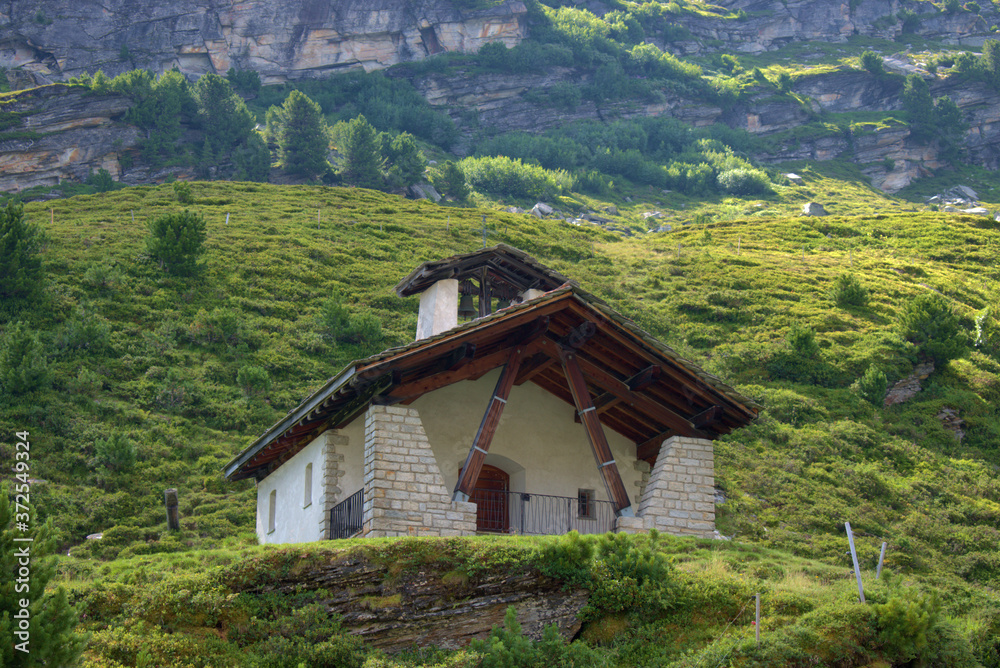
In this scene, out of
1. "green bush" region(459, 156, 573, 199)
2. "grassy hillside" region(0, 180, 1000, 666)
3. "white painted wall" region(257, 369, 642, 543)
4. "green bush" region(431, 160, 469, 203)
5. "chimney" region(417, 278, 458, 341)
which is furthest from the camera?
"green bush" region(459, 156, 573, 199)

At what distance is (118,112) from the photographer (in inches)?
4053

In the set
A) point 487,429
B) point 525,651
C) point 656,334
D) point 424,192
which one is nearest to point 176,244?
point 656,334

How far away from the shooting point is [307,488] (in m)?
19.0

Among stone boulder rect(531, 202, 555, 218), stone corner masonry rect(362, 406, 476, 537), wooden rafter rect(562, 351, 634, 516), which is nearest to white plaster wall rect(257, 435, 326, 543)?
stone corner masonry rect(362, 406, 476, 537)

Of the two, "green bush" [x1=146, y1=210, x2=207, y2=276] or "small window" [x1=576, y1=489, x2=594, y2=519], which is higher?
"green bush" [x1=146, y1=210, x2=207, y2=276]

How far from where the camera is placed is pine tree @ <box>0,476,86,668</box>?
9.48 meters

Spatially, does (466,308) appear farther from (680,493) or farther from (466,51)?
(466,51)

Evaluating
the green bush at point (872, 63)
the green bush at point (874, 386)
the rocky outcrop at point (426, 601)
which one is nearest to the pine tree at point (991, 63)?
the green bush at point (872, 63)

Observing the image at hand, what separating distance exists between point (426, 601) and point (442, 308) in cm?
851

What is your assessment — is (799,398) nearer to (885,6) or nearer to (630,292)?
(630,292)

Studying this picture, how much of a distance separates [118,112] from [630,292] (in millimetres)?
73167

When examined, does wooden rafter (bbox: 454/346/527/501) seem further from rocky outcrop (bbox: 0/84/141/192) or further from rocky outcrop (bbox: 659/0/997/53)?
rocky outcrop (bbox: 659/0/997/53)

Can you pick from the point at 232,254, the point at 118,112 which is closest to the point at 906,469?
the point at 232,254

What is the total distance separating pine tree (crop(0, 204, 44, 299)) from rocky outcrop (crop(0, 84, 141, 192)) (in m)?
58.3
